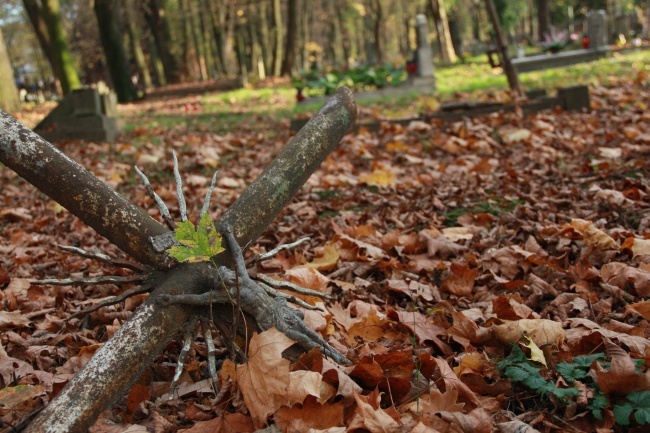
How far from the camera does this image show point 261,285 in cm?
234

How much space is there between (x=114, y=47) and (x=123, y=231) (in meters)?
19.7

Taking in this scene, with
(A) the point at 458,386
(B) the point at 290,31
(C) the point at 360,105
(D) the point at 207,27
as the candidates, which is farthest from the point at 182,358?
(D) the point at 207,27

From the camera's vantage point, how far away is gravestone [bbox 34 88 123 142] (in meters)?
9.78

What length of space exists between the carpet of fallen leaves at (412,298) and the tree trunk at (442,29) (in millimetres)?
23277

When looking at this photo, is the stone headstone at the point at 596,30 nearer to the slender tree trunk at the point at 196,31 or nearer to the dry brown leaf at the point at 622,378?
the slender tree trunk at the point at 196,31

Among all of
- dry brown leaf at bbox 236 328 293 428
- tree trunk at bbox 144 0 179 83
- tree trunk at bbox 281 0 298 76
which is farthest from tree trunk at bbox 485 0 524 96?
tree trunk at bbox 144 0 179 83

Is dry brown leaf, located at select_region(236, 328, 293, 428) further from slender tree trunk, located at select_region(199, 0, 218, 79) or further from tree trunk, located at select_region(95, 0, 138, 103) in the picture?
slender tree trunk, located at select_region(199, 0, 218, 79)

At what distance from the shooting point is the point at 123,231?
2135 millimetres

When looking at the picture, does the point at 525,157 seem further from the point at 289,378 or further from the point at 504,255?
the point at 289,378

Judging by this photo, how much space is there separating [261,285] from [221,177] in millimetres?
4157

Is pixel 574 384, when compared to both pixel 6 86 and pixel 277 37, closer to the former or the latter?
pixel 6 86

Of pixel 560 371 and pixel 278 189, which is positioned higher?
pixel 278 189

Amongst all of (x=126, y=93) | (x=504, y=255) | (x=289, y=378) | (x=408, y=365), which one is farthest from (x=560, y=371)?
(x=126, y=93)

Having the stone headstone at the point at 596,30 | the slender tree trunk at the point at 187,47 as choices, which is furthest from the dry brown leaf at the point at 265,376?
the slender tree trunk at the point at 187,47
